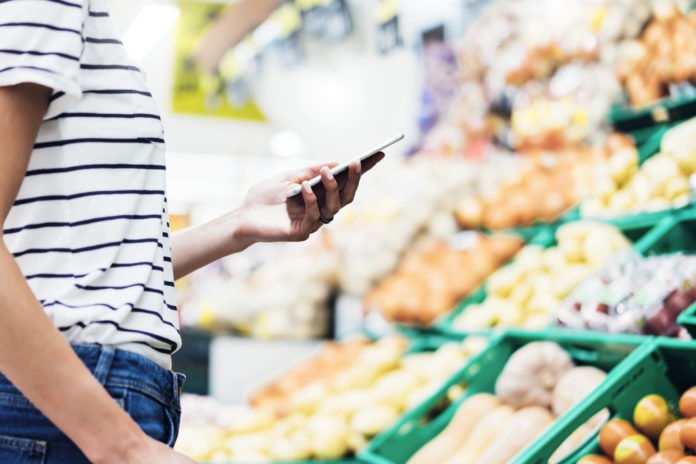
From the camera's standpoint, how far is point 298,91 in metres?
7.34

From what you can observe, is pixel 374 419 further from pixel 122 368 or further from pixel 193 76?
pixel 193 76

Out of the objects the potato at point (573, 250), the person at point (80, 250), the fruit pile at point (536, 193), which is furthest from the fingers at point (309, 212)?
the fruit pile at point (536, 193)

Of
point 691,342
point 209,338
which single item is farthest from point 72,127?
point 209,338

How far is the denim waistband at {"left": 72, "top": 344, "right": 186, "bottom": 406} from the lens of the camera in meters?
0.79

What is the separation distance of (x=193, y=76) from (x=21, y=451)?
7.90 meters

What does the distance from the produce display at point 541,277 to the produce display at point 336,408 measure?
0.67 ft

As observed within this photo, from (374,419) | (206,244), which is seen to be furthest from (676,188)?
(206,244)

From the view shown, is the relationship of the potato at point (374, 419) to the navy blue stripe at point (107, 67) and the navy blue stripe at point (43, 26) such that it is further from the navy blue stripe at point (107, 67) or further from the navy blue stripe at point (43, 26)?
the navy blue stripe at point (43, 26)

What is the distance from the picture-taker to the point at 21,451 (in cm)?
77

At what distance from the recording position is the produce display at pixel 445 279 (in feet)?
10.8

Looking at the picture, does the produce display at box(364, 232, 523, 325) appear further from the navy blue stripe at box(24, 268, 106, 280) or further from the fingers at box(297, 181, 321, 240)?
the navy blue stripe at box(24, 268, 106, 280)

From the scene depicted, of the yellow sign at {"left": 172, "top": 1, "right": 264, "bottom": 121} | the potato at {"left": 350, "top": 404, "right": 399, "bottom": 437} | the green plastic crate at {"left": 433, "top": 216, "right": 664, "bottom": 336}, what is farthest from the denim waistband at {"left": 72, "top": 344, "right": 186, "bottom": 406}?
the yellow sign at {"left": 172, "top": 1, "right": 264, "bottom": 121}

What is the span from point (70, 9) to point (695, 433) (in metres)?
1.24

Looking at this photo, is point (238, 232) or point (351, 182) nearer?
point (351, 182)
